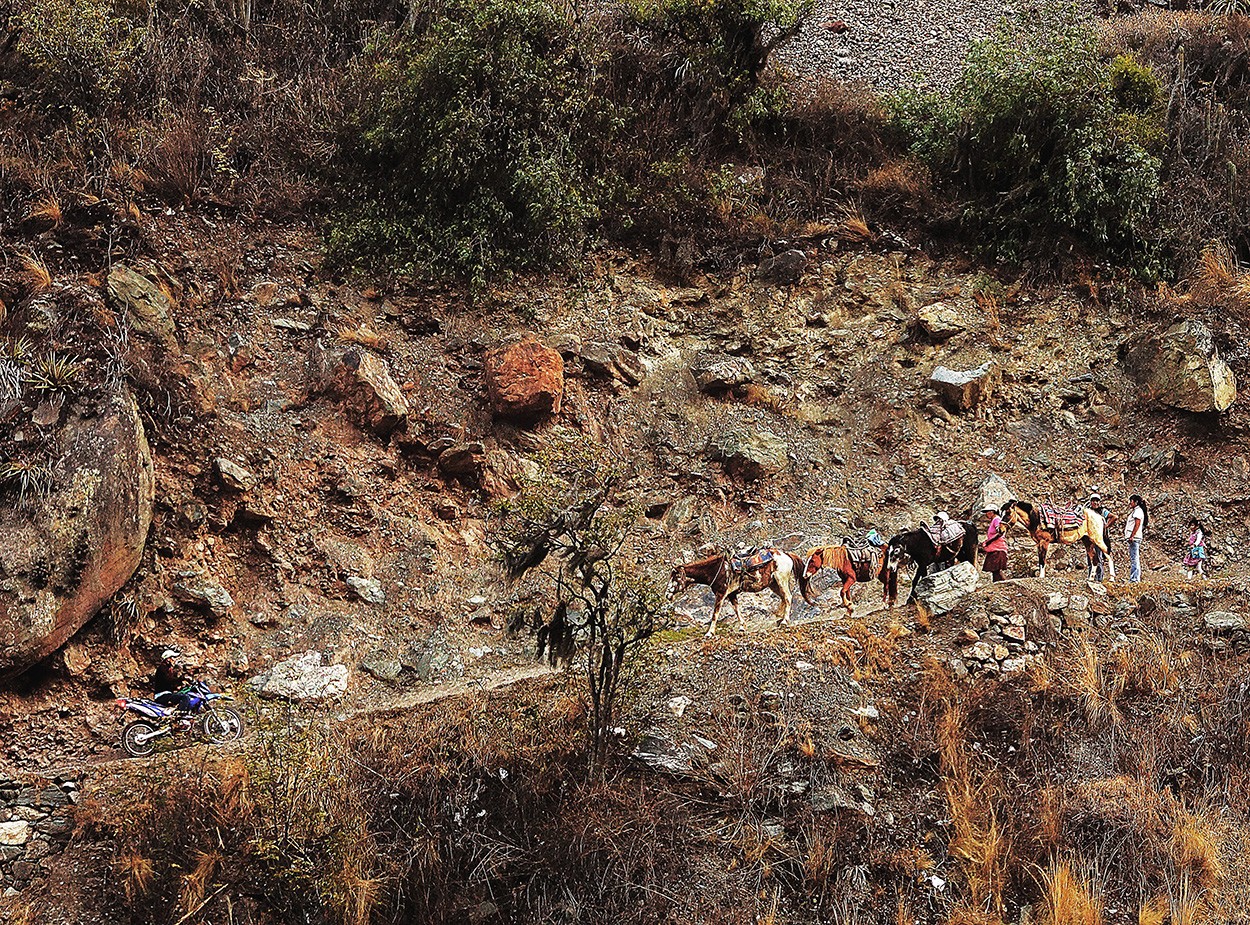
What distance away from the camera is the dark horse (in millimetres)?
8516

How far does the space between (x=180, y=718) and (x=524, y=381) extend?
173 inches

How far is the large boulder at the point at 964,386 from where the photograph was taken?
34.7ft

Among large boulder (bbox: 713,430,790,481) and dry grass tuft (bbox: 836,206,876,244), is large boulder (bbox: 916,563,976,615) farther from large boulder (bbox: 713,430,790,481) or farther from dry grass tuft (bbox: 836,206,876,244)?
dry grass tuft (bbox: 836,206,876,244)

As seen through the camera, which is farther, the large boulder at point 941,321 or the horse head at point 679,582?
the large boulder at point 941,321

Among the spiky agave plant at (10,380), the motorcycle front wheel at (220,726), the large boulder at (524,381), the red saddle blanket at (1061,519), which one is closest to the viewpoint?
the motorcycle front wheel at (220,726)

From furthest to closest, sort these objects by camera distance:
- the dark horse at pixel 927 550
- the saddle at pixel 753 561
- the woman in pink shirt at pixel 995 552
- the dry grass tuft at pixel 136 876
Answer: the woman in pink shirt at pixel 995 552, the dark horse at pixel 927 550, the saddle at pixel 753 561, the dry grass tuft at pixel 136 876

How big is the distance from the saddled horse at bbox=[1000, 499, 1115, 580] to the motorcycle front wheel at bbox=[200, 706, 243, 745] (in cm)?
708

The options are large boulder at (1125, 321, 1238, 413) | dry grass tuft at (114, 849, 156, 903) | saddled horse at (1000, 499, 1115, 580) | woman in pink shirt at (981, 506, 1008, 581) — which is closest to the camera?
dry grass tuft at (114, 849, 156, 903)

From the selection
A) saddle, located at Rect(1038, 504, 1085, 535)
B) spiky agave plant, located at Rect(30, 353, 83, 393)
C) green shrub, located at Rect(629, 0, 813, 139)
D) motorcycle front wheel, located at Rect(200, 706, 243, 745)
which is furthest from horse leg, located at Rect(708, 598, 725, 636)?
green shrub, located at Rect(629, 0, 813, 139)

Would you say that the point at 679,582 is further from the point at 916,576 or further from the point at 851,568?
the point at 916,576

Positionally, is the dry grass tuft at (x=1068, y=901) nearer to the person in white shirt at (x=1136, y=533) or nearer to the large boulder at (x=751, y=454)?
the person in white shirt at (x=1136, y=533)

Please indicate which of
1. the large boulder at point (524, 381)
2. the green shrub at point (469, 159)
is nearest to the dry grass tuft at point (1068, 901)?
the large boulder at point (524, 381)

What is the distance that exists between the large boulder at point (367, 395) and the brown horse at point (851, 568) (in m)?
4.18

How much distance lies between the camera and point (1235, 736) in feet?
22.8
